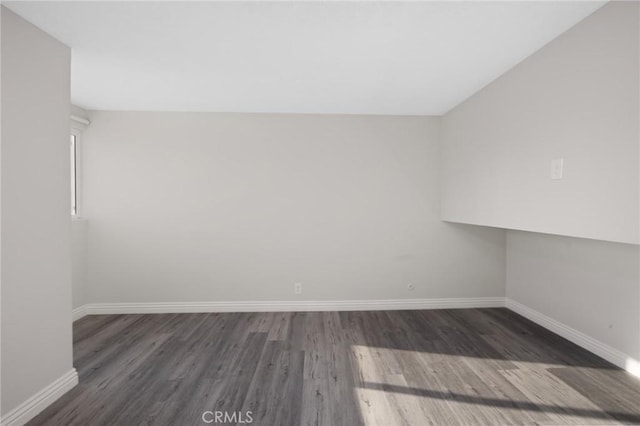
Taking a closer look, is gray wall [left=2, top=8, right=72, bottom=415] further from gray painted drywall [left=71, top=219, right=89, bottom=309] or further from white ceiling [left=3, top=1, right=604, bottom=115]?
gray painted drywall [left=71, top=219, right=89, bottom=309]

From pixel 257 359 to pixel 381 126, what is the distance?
2943 millimetres

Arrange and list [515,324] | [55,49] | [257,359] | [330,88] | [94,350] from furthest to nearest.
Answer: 1. [515,324]
2. [330,88]
3. [94,350]
4. [257,359]
5. [55,49]

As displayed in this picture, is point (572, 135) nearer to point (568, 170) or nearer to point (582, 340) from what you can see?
point (568, 170)

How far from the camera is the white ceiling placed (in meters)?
1.83

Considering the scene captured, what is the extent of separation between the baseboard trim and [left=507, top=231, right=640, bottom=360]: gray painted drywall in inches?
1.5

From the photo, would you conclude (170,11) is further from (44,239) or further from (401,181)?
(401,181)

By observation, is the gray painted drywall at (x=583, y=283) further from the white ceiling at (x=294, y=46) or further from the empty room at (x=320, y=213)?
the white ceiling at (x=294, y=46)

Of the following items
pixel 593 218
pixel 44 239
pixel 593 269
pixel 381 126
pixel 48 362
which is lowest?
pixel 48 362

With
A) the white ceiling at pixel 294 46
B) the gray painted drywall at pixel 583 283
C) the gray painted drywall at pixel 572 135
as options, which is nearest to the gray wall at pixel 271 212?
the gray painted drywall at pixel 583 283

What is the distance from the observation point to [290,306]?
3.84m

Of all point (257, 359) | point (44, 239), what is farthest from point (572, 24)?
point (44, 239)

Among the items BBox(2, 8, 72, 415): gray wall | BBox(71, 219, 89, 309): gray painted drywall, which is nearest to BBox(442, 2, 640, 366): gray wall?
BBox(2, 8, 72, 415): gray wall

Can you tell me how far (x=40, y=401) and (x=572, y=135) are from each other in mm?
3777

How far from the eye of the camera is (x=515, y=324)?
3.35 m
